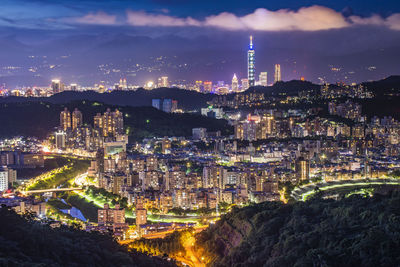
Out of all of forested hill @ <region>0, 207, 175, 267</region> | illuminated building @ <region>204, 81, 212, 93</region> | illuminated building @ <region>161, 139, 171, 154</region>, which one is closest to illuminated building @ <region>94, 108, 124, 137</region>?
illuminated building @ <region>161, 139, 171, 154</region>

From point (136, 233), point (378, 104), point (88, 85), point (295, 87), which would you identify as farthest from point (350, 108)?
point (88, 85)

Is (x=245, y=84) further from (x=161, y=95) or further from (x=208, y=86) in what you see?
(x=161, y=95)

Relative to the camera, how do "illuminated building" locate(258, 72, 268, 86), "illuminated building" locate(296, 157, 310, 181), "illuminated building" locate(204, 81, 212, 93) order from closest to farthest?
"illuminated building" locate(296, 157, 310, 181) < "illuminated building" locate(258, 72, 268, 86) < "illuminated building" locate(204, 81, 212, 93)

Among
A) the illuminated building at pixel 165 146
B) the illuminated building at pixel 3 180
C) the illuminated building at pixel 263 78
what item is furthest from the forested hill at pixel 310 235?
the illuminated building at pixel 263 78

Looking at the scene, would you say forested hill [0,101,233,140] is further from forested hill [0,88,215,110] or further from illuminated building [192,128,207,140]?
forested hill [0,88,215,110]

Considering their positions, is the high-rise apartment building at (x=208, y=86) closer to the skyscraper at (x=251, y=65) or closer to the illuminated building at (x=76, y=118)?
the skyscraper at (x=251, y=65)
